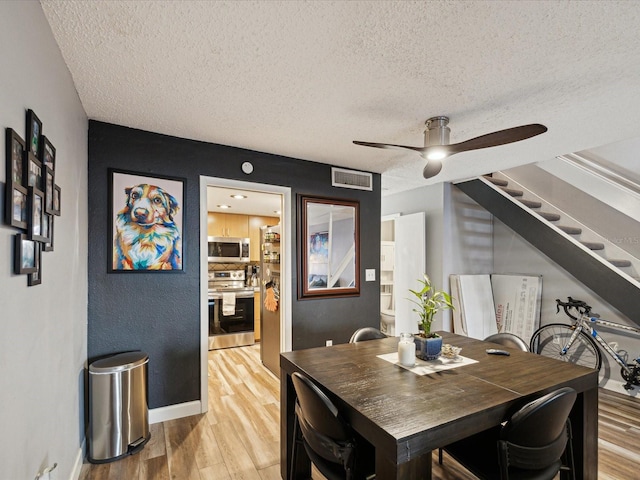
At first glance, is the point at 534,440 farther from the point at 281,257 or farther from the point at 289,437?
the point at 281,257

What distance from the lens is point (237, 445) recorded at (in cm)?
242

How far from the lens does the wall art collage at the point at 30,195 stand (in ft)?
3.55

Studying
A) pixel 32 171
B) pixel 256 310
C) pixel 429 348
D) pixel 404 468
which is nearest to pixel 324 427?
pixel 404 468

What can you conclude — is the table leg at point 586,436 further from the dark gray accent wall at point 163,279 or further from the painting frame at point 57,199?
the painting frame at point 57,199

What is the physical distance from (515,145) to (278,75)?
2294mm

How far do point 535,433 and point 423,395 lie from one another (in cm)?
47

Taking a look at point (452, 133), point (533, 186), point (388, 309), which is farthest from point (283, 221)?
point (533, 186)

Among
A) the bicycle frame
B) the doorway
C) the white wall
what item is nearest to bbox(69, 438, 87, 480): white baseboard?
the white wall

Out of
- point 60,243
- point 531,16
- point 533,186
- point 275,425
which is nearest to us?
point 531,16

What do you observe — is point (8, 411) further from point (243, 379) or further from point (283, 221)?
point (243, 379)

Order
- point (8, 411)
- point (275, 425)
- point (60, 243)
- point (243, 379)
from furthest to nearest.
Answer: point (243, 379), point (275, 425), point (60, 243), point (8, 411)

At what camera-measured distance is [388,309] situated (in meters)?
5.52

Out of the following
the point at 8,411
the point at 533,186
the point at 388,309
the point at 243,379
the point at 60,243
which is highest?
the point at 533,186

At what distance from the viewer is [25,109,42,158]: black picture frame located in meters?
1.23
